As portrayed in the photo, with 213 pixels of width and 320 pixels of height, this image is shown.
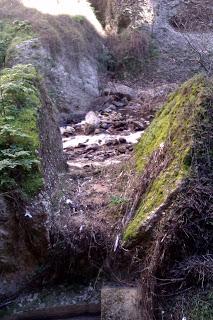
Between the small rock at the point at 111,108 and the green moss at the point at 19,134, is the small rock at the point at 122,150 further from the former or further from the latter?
the small rock at the point at 111,108

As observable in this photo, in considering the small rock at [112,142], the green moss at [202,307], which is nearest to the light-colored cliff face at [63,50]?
the small rock at [112,142]

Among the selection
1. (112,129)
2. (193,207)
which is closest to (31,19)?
(112,129)

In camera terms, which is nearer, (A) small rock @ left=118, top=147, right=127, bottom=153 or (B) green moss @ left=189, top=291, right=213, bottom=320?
(B) green moss @ left=189, top=291, right=213, bottom=320

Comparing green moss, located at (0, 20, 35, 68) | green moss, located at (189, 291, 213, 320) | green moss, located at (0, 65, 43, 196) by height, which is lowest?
green moss, located at (189, 291, 213, 320)

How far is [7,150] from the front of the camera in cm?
486

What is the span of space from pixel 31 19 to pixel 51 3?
1.47m

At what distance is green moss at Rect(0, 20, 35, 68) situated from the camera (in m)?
12.7

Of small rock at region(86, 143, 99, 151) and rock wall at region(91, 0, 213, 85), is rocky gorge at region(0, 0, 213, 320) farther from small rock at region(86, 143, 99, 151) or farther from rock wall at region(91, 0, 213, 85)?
rock wall at region(91, 0, 213, 85)

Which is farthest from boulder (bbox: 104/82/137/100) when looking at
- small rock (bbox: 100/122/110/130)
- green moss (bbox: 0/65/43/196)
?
green moss (bbox: 0/65/43/196)

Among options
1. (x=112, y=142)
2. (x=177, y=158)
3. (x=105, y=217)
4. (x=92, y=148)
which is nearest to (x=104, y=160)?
(x=92, y=148)

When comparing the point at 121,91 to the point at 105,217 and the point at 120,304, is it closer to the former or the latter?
the point at 105,217

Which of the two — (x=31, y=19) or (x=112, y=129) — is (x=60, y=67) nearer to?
(x=31, y=19)

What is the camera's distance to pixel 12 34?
44.0 feet

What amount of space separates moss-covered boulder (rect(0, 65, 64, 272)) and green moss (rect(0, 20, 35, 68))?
733cm
